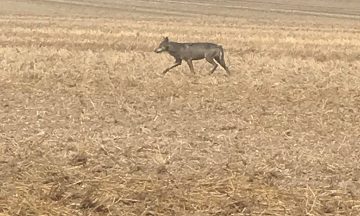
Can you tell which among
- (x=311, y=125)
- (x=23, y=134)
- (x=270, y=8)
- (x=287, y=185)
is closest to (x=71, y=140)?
(x=23, y=134)

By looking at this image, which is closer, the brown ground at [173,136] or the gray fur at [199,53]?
the brown ground at [173,136]

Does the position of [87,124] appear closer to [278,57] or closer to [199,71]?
[199,71]

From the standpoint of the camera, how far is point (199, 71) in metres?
18.9

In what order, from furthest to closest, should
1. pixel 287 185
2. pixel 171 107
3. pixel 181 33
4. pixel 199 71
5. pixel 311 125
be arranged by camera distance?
pixel 181 33 → pixel 199 71 → pixel 171 107 → pixel 311 125 → pixel 287 185

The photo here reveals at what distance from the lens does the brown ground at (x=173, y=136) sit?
7.06 metres

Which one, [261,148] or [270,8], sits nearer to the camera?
[261,148]

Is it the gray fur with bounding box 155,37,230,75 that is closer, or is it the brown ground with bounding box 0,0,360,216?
the brown ground with bounding box 0,0,360,216

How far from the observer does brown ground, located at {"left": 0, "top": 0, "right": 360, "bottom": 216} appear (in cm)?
706

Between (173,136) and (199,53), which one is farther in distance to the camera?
(199,53)

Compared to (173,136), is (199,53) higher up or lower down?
lower down

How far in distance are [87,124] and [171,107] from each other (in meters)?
2.23

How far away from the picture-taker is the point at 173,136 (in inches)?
397

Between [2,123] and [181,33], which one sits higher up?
[2,123]

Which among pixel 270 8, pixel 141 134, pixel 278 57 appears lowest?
pixel 270 8
